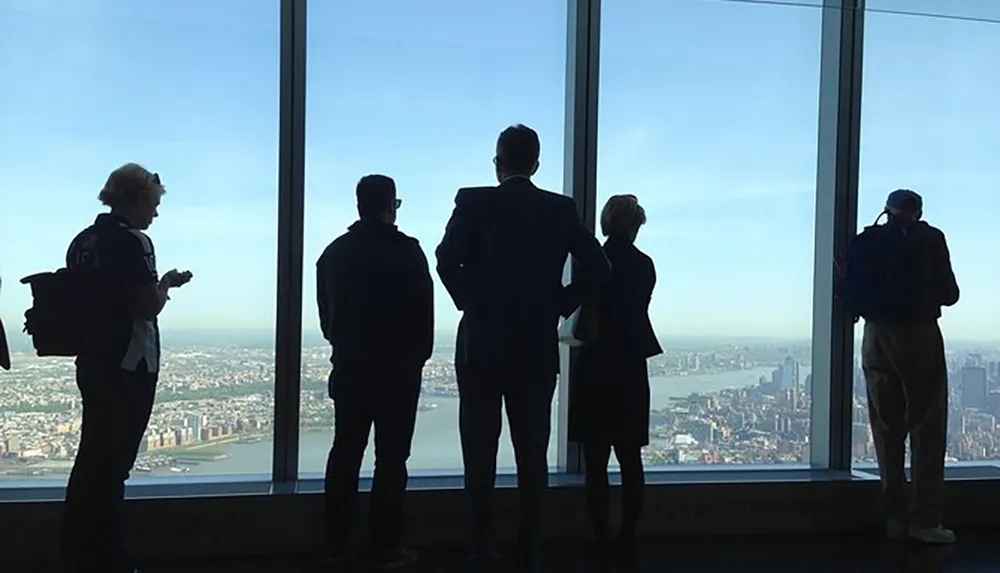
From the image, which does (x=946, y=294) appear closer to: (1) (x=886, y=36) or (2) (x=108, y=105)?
(1) (x=886, y=36)

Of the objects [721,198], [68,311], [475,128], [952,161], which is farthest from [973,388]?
[68,311]

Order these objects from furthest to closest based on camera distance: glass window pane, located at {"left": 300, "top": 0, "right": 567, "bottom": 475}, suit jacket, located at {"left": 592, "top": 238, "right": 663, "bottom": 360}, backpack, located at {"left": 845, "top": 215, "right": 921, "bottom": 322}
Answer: glass window pane, located at {"left": 300, "top": 0, "right": 567, "bottom": 475} < backpack, located at {"left": 845, "top": 215, "right": 921, "bottom": 322} < suit jacket, located at {"left": 592, "top": 238, "right": 663, "bottom": 360}

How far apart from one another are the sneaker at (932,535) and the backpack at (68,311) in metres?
3.22

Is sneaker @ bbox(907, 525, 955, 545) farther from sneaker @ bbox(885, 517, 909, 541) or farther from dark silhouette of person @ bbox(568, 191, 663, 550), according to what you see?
dark silhouette of person @ bbox(568, 191, 663, 550)

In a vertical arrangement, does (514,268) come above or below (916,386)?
above

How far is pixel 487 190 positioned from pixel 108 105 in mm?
1718

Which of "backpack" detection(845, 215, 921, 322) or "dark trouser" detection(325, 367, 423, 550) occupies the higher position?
"backpack" detection(845, 215, 921, 322)

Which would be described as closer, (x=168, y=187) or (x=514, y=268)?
(x=514, y=268)

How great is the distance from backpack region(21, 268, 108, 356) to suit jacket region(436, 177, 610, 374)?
1053 mm

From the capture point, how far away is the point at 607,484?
3438 millimetres

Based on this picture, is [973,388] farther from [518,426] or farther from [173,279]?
[173,279]

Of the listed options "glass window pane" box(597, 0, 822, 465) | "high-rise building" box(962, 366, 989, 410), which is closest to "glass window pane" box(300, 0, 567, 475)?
"glass window pane" box(597, 0, 822, 465)

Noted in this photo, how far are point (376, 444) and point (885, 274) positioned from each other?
2165 millimetres

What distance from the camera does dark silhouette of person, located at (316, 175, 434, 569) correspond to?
3109 mm
